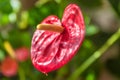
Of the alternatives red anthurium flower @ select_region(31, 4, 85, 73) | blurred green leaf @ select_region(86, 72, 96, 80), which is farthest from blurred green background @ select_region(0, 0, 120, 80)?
red anthurium flower @ select_region(31, 4, 85, 73)

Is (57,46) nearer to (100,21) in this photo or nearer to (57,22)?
(57,22)

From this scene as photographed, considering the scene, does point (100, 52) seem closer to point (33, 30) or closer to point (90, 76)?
point (90, 76)

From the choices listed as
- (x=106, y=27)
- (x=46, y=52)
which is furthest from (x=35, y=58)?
(x=106, y=27)

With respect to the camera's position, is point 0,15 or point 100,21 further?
point 100,21

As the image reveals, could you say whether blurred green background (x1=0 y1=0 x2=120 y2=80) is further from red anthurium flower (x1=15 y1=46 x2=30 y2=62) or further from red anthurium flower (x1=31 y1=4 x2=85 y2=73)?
red anthurium flower (x1=31 y1=4 x2=85 y2=73)

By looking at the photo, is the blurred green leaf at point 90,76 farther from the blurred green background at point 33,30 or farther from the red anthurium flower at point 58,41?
the red anthurium flower at point 58,41

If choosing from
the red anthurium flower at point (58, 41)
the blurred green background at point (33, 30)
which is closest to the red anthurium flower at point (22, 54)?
the blurred green background at point (33, 30)

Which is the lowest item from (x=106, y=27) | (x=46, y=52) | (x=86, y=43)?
(x=106, y=27)
